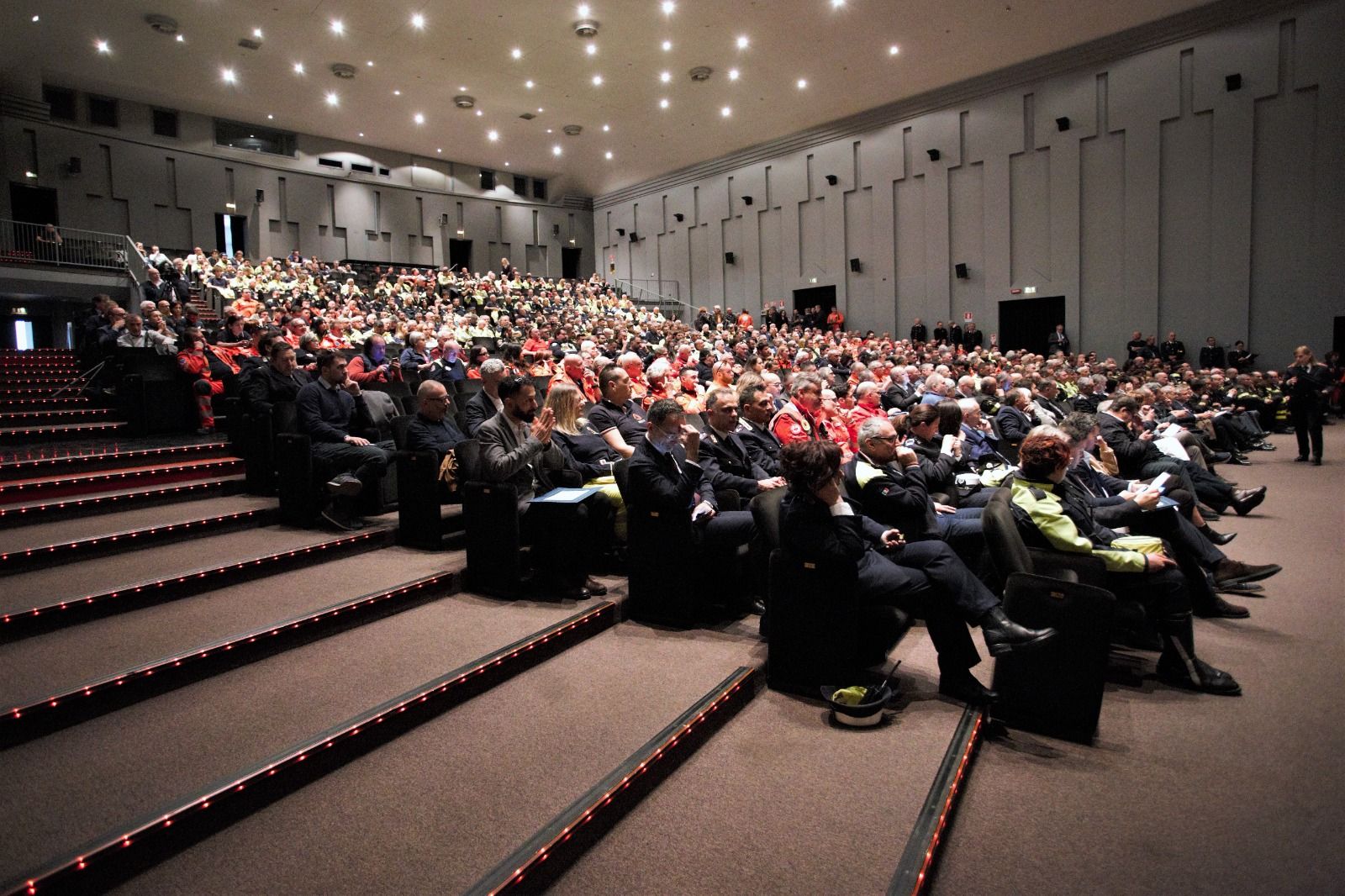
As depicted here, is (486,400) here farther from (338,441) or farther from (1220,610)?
(1220,610)

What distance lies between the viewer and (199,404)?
5656 millimetres

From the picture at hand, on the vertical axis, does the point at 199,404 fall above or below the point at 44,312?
below

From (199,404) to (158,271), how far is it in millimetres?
7190

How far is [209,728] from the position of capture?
7.22 feet

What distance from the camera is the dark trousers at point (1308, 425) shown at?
7.26 metres

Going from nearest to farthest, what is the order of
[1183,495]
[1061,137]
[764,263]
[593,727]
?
[593,727] < [1183,495] < [1061,137] < [764,263]

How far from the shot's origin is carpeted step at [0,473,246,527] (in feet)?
12.2

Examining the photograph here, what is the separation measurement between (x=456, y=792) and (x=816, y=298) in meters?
16.9

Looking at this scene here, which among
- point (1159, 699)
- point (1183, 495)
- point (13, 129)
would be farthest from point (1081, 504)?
point (13, 129)

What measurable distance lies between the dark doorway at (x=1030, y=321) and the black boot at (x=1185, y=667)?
40.3 ft

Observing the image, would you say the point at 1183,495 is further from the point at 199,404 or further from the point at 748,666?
the point at 199,404

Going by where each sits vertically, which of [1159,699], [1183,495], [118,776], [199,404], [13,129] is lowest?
[1159,699]

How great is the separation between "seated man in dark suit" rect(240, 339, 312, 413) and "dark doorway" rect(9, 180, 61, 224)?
47.1ft

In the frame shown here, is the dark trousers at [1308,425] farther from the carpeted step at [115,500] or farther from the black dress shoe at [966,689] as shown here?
the carpeted step at [115,500]
